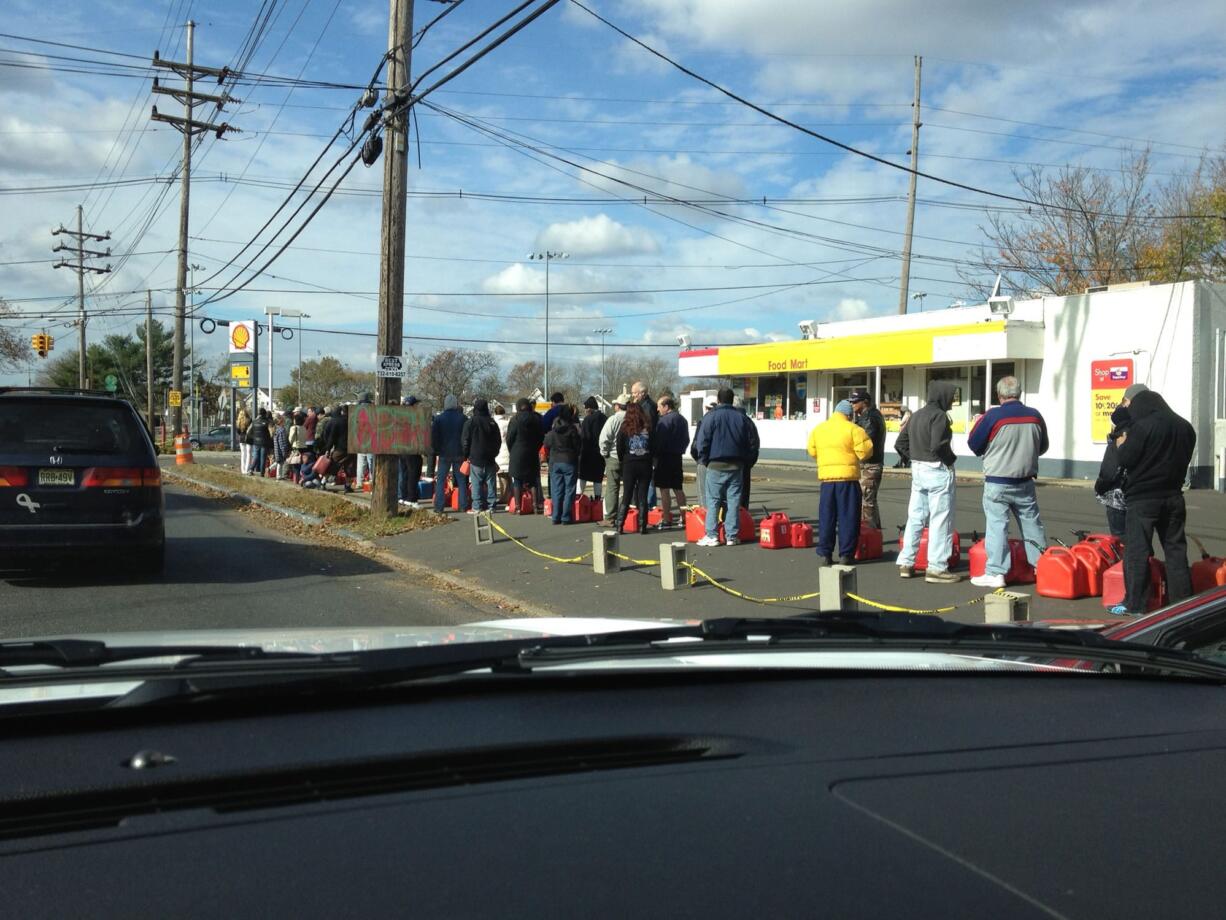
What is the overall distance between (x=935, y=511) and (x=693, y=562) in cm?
280

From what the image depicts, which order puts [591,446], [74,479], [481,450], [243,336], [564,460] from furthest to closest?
[243,336] < [481,450] < [591,446] < [564,460] < [74,479]

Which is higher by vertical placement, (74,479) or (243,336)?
(243,336)

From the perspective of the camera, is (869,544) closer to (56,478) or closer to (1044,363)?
(56,478)

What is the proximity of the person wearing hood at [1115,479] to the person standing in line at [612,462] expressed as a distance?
590cm

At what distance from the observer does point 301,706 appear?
6.62 ft

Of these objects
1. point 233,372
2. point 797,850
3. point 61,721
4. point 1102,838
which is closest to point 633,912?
point 797,850

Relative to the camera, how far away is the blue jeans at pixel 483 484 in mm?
15812

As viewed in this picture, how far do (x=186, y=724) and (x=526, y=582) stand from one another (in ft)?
30.2

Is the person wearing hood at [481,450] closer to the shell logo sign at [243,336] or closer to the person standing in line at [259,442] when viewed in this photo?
the person standing in line at [259,442]

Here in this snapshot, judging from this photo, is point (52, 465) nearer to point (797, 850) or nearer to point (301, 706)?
point (301, 706)

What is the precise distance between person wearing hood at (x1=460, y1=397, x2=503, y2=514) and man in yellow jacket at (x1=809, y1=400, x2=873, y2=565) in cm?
664

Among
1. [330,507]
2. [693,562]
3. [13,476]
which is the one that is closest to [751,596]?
[693,562]

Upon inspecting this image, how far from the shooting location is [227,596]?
970 centimetres

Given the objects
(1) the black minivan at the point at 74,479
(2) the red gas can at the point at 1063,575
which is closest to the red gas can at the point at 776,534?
(2) the red gas can at the point at 1063,575
